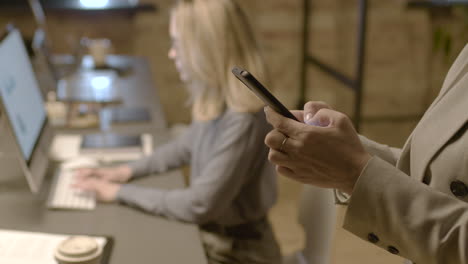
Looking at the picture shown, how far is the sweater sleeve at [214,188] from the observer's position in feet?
5.29

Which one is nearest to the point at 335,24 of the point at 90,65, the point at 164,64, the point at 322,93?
the point at 322,93

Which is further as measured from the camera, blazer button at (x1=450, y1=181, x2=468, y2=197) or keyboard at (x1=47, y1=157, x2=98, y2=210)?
keyboard at (x1=47, y1=157, x2=98, y2=210)

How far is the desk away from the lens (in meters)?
1.38

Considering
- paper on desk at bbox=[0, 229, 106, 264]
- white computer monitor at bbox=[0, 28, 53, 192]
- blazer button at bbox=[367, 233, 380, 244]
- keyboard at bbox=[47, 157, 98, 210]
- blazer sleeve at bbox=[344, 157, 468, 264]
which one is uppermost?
blazer sleeve at bbox=[344, 157, 468, 264]

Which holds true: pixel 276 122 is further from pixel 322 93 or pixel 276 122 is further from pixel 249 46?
pixel 322 93

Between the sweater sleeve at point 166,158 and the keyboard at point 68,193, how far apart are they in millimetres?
159

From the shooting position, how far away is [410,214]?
2.72 feet

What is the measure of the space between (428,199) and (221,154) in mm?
877

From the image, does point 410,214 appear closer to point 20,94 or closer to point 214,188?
point 214,188

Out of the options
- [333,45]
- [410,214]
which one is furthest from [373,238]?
[333,45]

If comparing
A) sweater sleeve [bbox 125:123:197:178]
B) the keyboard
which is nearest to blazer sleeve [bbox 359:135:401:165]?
the keyboard

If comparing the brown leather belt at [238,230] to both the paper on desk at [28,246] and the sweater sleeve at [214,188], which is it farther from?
the paper on desk at [28,246]

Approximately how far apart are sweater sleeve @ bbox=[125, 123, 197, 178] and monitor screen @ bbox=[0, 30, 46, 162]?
32 centimetres

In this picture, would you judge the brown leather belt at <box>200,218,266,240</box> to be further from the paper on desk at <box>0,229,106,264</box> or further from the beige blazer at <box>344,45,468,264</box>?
the beige blazer at <box>344,45,468,264</box>
